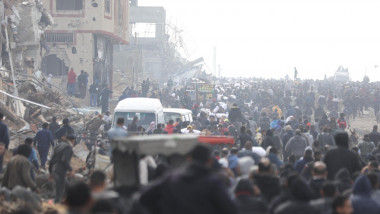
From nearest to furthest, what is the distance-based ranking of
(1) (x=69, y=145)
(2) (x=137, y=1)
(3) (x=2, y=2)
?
(1) (x=69, y=145) → (3) (x=2, y=2) → (2) (x=137, y=1)

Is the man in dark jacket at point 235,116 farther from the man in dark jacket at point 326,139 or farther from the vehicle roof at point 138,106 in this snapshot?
the man in dark jacket at point 326,139

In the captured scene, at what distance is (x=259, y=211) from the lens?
7.66 metres

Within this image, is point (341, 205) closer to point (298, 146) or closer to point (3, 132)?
point (3, 132)

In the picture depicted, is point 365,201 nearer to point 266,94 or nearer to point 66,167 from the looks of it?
point 66,167

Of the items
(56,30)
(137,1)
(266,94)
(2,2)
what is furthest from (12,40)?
(137,1)

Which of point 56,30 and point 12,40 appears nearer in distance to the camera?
point 12,40

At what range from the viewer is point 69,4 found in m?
40.7

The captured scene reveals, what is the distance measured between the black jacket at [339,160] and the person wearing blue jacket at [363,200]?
106 inches

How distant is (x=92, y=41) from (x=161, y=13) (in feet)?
135

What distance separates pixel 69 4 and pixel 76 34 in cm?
170

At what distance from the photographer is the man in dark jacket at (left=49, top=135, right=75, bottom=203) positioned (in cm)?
1353

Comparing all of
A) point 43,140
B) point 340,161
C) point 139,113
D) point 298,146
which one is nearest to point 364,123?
point 139,113

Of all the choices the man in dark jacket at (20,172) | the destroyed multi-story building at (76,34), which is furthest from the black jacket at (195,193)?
the destroyed multi-story building at (76,34)

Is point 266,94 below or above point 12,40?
below
